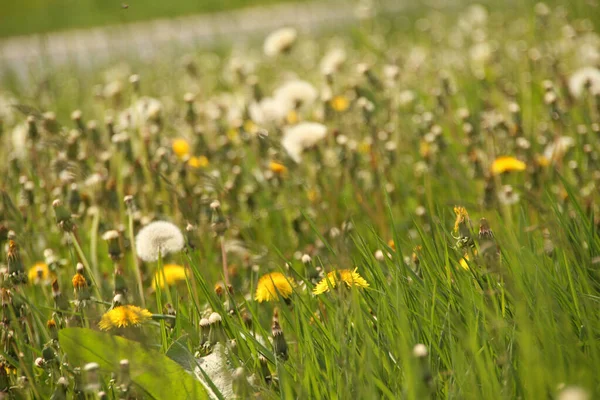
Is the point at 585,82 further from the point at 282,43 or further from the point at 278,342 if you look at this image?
the point at 278,342

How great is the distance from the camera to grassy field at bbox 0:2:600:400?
1.30 meters

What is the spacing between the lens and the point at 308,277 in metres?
1.69

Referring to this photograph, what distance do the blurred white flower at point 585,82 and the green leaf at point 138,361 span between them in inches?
71.8

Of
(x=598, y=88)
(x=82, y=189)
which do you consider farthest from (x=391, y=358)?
(x=82, y=189)

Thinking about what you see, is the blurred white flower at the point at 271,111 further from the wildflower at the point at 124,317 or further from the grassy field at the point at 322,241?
the wildflower at the point at 124,317

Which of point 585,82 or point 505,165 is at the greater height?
point 585,82

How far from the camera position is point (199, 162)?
2.95 metres

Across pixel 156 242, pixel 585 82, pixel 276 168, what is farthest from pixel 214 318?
pixel 585 82

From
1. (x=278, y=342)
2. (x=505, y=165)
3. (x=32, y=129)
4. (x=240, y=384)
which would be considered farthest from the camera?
(x=32, y=129)

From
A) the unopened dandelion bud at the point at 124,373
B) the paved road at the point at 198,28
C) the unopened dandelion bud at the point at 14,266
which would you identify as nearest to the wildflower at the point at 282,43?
the unopened dandelion bud at the point at 14,266

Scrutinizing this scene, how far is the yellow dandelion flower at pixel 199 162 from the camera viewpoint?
114 inches

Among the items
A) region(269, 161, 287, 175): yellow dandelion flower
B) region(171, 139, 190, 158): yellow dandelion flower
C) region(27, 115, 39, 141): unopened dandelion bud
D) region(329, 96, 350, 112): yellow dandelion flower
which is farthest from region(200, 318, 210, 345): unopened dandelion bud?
region(329, 96, 350, 112): yellow dandelion flower

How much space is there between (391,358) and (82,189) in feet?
6.22

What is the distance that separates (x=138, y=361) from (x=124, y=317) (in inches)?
4.8
